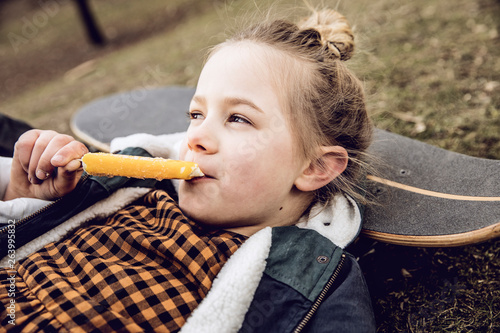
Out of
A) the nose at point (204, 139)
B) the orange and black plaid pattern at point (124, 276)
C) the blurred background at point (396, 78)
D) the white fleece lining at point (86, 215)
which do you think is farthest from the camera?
the blurred background at point (396, 78)

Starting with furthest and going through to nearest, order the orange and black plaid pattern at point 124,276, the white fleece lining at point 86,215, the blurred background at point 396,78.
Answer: the blurred background at point 396,78 < the white fleece lining at point 86,215 < the orange and black plaid pattern at point 124,276

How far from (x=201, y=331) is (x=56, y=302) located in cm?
50

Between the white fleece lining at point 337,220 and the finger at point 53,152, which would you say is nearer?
the finger at point 53,152

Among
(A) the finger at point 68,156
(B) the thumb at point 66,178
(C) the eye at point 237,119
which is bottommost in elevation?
(B) the thumb at point 66,178

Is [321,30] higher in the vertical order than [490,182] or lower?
higher

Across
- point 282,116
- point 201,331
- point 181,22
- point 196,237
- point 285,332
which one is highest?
point 282,116

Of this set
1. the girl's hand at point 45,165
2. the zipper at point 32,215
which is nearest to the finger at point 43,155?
the girl's hand at point 45,165

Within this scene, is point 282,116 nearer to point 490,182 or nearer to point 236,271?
point 236,271

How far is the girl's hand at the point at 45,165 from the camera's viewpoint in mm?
1534

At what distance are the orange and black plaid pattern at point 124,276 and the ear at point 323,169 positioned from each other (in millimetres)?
372

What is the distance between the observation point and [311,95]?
165cm

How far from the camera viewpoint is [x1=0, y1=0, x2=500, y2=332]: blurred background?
5.63 feet

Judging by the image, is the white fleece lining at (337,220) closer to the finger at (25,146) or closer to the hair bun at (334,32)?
the hair bun at (334,32)

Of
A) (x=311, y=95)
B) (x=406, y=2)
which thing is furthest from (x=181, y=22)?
(x=311, y=95)
